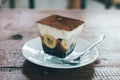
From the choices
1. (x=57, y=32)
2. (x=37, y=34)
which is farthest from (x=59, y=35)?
(x=37, y=34)

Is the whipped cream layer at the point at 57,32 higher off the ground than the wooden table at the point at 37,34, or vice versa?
the whipped cream layer at the point at 57,32

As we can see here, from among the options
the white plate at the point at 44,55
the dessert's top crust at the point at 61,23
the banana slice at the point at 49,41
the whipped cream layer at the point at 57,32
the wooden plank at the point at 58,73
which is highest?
the dessert's top crust at the point at 61,23

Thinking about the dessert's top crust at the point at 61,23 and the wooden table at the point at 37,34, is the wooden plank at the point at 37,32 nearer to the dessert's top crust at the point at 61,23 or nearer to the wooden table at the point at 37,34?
the wooden table at the point at 37,34

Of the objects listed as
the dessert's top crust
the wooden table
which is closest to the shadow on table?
the wooden table

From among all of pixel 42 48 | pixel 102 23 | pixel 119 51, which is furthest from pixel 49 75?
pixel 102 23

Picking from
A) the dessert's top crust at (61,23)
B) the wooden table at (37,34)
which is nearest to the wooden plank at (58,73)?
the wooden table at (37,34)

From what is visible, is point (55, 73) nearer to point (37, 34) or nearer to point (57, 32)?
point (57, 32)

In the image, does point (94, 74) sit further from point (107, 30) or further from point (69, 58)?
point (107, 30)
